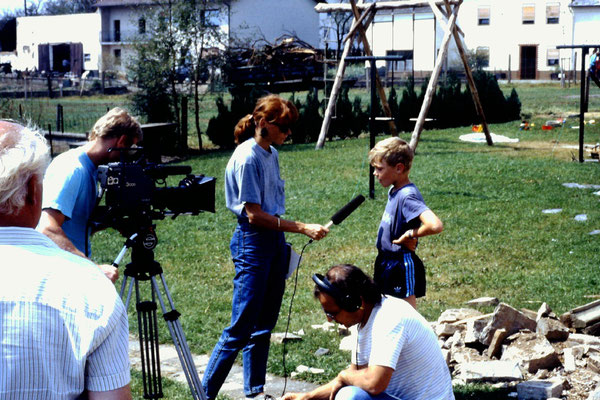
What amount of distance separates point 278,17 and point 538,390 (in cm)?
4810

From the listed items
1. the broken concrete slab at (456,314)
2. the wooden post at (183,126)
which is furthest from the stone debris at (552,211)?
the wooden post at (183,126)

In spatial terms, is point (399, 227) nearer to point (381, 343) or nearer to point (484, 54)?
point (381, 343)

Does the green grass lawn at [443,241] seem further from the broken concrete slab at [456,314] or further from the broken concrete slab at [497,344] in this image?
the broken concrete slab at [497,344]

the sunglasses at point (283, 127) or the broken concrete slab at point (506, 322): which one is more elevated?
the sunglasses at point (283, 127)

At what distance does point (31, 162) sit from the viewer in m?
2.00

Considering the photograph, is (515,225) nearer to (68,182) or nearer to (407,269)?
(407,269)

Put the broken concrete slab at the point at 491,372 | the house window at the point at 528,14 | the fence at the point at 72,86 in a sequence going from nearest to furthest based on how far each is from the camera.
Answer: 1. the broken concrete slab at the point at 491,372
2. the fence at the point at 72,86
3. the house window at the point at 528,14

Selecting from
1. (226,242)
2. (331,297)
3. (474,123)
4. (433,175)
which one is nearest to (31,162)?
(331,297)

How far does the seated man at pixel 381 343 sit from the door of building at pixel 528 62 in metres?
55.0

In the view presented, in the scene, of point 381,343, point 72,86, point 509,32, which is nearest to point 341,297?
point 381,343

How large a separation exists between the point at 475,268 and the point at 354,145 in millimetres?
10812

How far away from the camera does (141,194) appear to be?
13.1ft

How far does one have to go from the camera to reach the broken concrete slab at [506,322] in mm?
5719

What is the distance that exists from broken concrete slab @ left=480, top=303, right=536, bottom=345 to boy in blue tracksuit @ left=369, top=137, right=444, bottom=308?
108cm
